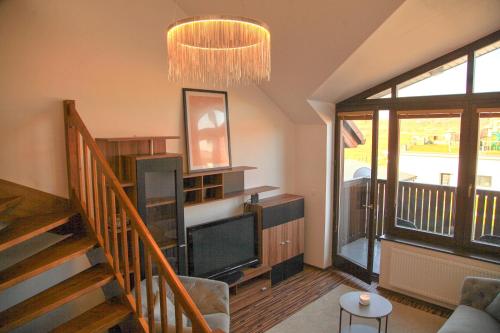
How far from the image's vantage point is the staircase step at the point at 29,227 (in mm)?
2117

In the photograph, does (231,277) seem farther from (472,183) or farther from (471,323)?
(472,183)

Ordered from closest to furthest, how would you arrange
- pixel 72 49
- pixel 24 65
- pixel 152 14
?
pixel 24 65
pixel 72 49
pixel 152 14

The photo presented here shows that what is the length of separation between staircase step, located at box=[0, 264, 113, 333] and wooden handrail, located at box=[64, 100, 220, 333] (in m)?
0.12

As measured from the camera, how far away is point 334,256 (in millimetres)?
5004

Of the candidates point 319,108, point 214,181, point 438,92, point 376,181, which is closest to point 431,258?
point 376,181

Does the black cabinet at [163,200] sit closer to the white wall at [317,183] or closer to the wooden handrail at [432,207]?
the white wall at [317,183]

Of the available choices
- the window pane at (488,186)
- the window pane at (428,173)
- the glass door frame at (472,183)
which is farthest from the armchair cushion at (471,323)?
the window pane at (428,173)

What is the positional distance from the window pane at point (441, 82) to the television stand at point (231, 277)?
287cm

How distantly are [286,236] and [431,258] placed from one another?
5.58 ft

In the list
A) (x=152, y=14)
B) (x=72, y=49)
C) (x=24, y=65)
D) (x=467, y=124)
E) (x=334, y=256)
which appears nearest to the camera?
(x=24, y=65)

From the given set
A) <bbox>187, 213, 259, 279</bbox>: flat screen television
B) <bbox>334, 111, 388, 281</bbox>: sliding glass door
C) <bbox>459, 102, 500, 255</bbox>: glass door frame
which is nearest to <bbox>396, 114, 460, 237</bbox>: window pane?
<bbox>459, 102, 500, 255</bbox>: glass door frame

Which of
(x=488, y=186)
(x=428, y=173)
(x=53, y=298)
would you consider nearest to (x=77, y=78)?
(x=53, y=298)

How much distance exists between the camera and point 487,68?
3.62m

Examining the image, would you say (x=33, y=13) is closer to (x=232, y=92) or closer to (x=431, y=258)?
(x=232, y=92)
